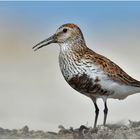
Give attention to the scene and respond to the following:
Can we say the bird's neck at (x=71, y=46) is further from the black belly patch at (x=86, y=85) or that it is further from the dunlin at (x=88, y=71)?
the black belly patch at (x=86, y=85)

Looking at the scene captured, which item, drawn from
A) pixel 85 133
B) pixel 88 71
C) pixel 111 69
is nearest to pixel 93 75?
pixel 88 71

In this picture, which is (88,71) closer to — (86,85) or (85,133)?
(86,85)

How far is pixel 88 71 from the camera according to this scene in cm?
526

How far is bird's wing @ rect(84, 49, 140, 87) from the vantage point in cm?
532

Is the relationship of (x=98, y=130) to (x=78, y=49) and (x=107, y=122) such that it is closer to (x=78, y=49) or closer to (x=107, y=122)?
(x=107, y=122)

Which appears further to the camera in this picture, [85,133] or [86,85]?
[85,133]

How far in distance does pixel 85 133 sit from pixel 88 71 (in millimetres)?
390

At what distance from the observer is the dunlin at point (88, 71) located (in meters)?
5.28

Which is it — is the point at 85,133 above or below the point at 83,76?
below

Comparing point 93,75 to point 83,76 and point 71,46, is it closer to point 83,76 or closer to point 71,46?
point 83,76

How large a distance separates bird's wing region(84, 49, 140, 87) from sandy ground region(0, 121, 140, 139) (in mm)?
281

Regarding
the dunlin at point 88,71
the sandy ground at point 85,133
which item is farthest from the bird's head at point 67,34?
the sandy ground at point 85,133

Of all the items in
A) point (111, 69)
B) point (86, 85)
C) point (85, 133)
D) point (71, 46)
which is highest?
point (71, 46)

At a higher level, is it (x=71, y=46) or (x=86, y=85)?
(x=71, y=46)
